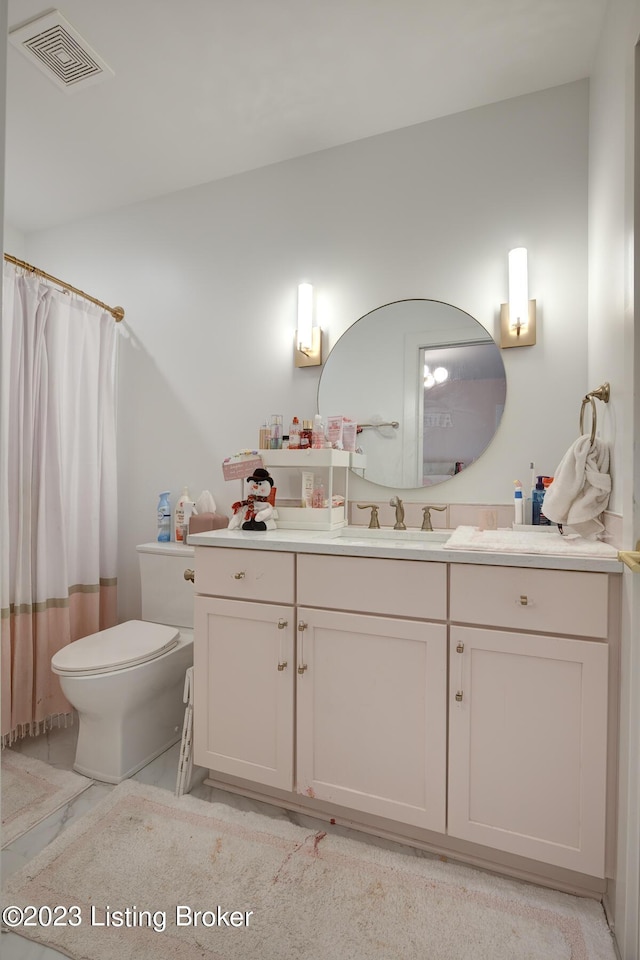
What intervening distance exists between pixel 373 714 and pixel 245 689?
0.44 meters

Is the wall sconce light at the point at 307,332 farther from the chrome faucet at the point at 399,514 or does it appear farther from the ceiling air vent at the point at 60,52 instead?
the ceiling air vent at the point at 60,52

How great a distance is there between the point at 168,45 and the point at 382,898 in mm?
2681

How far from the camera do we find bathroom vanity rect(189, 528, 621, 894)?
1316mm

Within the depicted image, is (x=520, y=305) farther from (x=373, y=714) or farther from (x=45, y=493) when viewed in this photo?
(x=45, y=493)

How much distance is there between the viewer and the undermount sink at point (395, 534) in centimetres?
191

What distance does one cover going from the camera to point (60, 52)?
5.79 ft

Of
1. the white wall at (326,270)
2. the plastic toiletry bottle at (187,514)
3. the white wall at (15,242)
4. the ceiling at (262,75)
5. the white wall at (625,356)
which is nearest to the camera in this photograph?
the white wall at (625,356)

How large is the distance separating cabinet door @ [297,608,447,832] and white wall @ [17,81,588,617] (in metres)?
0.72

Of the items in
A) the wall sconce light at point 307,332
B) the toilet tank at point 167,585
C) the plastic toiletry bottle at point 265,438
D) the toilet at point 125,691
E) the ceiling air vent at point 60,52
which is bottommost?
the toilet at point 125,691

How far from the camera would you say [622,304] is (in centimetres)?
133

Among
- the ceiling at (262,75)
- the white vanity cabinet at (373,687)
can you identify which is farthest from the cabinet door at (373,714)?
the ceiling at (262,75)

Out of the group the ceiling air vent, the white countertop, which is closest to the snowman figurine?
the white countertop

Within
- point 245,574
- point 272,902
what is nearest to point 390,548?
point 245,574

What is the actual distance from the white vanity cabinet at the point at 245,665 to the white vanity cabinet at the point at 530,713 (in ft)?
1.73
